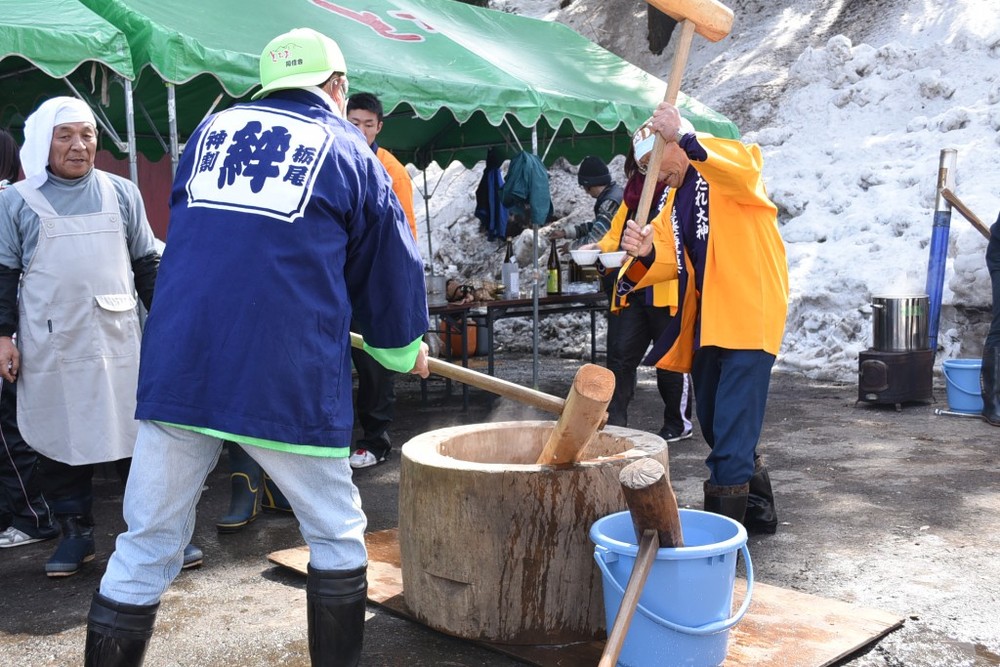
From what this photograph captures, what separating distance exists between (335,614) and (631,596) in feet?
2.76

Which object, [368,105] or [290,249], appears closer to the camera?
[290,249]

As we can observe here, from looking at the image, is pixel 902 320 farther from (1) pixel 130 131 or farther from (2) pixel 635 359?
(1) pixel 130 131

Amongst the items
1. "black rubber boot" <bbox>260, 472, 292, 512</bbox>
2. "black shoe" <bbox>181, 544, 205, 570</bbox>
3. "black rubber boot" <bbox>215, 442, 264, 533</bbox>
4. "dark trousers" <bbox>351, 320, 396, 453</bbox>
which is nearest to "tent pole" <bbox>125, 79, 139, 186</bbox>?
"dark trousers" <bbox>351, 320, 396, 453</bbox>

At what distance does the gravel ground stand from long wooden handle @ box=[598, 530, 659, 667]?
660 millimetres

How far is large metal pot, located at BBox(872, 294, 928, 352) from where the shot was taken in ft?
26.1

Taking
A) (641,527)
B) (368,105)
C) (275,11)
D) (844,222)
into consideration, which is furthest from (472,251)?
(641,527)

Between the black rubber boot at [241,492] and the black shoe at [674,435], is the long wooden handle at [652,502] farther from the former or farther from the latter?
the black shoe at [674,435]

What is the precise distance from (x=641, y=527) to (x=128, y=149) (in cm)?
407

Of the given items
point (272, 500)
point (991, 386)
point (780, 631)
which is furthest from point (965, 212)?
point (272, 500)

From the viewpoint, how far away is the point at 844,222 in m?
10.9

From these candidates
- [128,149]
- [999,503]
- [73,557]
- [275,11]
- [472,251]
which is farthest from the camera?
[472,251]

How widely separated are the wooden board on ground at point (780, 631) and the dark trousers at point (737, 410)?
51cm

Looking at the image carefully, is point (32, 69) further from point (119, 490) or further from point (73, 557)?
point (73, 557)

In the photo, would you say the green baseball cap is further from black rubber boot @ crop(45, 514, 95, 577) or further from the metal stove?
the metal stove
